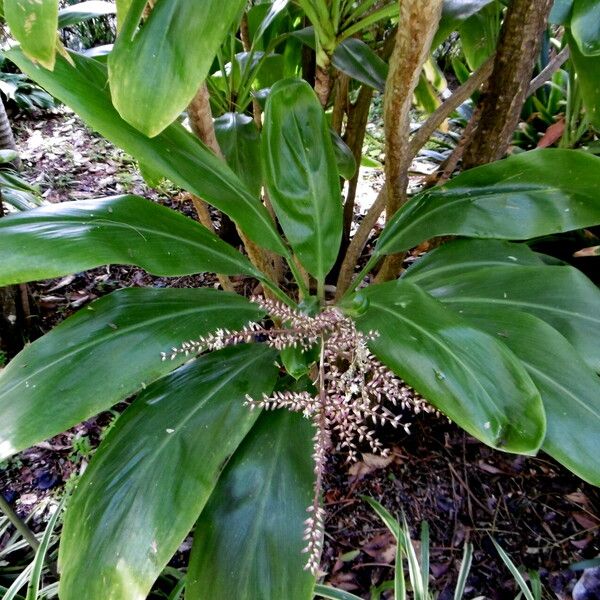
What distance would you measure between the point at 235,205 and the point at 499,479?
0.97 m

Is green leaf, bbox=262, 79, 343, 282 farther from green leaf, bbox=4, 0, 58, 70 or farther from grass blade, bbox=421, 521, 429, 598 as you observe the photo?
grass blade, bbox=421, 521, 429, 598

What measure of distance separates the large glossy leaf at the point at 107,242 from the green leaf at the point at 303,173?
0.12 meters

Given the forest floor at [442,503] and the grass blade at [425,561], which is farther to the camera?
the forest floor at [442,503]

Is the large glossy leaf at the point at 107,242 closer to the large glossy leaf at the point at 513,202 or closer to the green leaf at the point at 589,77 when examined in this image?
the large glossy leaf at the point at 513,202

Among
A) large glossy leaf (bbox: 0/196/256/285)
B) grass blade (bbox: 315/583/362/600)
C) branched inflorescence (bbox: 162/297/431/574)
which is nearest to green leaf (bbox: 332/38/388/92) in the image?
large glossy leaf (bbox: 0/196/256/285)

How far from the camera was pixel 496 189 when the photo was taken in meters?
0.84

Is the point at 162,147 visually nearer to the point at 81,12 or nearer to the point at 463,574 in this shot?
the point at 81,12

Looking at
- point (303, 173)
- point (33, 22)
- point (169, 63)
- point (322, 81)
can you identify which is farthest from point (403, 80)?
point (33, 22)

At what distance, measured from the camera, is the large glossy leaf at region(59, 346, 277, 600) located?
1.91 feet

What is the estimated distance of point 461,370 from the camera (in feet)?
1.94

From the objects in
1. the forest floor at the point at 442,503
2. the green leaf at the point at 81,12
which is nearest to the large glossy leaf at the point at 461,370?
the forest floor at the point at 442,503

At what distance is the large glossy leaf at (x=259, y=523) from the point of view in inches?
25.1

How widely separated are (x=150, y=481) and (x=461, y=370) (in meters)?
0.44

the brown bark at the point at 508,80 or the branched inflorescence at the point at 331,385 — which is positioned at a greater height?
the brown bark at the point at 508,80
